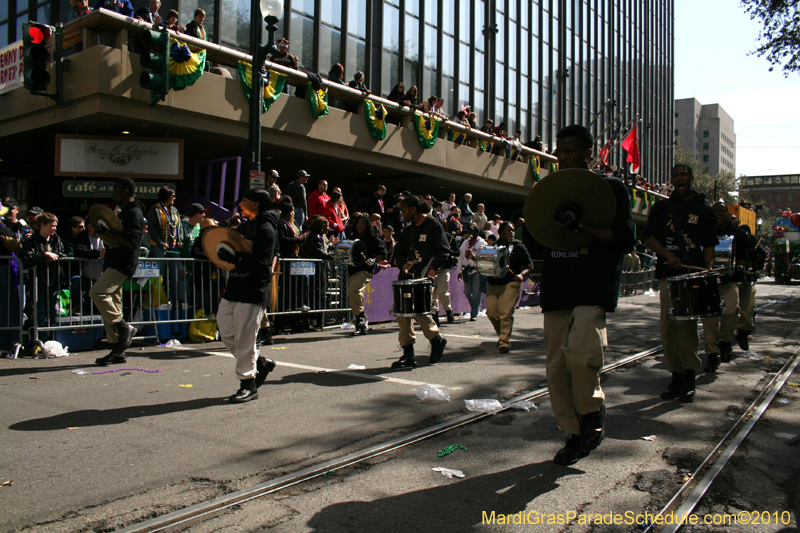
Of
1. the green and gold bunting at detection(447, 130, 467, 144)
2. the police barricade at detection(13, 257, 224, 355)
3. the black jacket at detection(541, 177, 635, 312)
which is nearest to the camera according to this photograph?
the black jacket at detection(541, 177, 635, 312)

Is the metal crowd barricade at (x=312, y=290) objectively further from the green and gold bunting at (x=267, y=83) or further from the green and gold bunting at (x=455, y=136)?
the green and gold bunting at (x=455, y=136)

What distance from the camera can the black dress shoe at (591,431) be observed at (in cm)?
397

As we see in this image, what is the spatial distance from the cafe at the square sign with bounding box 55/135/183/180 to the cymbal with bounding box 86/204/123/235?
22.5 feet

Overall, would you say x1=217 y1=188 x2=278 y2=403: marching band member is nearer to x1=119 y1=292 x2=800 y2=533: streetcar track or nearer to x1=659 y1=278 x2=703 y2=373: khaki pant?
x1=119 y1=292 x2=800 y2=533: streetcar track

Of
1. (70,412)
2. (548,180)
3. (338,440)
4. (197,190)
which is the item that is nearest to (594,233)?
(548,180)

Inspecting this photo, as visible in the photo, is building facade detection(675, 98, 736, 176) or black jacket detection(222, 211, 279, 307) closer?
black jacket detection(222, 211, 279, 307)

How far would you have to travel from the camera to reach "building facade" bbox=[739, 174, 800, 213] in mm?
144875

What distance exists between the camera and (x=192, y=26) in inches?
532

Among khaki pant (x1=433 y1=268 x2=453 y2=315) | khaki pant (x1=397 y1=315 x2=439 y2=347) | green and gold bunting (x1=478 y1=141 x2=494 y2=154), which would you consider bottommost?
khaki pant (x1=397 y1=315 x2=439 y2=347)

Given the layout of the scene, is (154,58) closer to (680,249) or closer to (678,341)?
(680,249)

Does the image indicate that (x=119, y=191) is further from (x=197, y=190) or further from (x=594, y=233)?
(x=197, y=190)

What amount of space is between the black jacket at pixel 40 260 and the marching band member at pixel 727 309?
8149mm

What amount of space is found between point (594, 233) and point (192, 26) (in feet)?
40.0

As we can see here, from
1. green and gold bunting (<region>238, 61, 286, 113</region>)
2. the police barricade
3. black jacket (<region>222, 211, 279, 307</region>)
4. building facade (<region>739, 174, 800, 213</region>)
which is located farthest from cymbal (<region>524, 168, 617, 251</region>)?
building facade (<region>739, 174, 800, 213</region>)
